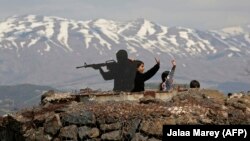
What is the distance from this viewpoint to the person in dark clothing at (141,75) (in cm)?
2225

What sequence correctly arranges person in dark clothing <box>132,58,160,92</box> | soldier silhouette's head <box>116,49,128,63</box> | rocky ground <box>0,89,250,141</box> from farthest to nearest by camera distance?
soldier silhouette's head <box>116,49,128,63</box> < person in dark clothing <box>132,58,160,92</box> < rocky ground <box>0,89,250,141</box>

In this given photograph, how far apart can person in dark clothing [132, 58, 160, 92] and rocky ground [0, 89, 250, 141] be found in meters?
1.44

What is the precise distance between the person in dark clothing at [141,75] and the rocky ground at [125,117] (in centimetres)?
144

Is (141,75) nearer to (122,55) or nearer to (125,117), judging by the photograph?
(122,55)

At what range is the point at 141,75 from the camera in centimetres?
2267

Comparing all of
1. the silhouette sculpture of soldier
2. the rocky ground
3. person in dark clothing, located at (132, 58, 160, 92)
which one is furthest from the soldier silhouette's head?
the rocky ground

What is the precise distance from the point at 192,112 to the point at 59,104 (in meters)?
5.44

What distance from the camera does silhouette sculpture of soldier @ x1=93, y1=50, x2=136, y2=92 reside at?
25000 millimetres

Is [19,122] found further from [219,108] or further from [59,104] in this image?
[219,108]

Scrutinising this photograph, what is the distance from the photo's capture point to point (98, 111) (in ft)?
64.8

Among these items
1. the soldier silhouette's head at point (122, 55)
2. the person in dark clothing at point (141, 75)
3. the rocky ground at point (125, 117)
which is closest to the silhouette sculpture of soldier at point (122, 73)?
the soldier silhouette's head at point (122, 55)

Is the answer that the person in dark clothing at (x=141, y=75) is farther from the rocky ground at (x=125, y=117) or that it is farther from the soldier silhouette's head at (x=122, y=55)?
the soldier silhouette's head at (x=122, y=55)

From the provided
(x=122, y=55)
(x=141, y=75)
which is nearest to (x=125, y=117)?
(x=141, y=75)

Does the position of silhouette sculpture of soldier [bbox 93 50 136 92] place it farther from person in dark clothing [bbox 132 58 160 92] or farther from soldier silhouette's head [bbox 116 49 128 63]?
person in dark clothing [bbox 132 58 160 92]
